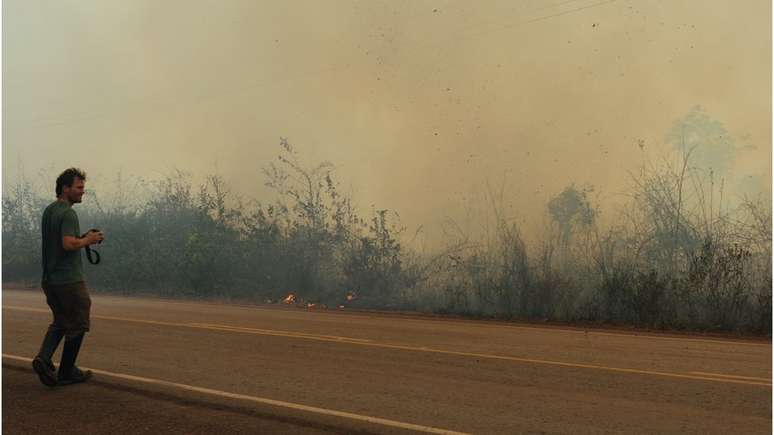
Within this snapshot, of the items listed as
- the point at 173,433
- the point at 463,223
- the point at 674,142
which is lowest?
the point at 173,433

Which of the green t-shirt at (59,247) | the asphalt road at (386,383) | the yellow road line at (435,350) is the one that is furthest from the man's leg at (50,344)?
the yellow road line at (435,350)

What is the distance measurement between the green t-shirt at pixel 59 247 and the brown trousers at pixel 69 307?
6 centimetres

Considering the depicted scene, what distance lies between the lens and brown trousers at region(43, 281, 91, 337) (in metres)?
6.75

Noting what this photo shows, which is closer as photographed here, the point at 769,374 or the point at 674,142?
the point at 769,374

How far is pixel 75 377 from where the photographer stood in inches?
275

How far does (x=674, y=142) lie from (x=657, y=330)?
651 centimetres

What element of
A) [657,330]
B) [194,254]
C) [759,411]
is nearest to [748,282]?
[657,330]

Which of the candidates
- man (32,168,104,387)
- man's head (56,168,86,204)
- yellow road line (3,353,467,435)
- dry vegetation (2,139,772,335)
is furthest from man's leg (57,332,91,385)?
dry vegetation (2,139,772,335)

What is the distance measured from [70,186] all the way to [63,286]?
0.87 m

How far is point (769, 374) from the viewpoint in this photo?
8.02m

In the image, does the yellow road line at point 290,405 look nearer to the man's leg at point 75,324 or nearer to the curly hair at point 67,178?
the man's leg at point 75,324

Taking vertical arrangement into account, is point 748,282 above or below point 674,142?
below

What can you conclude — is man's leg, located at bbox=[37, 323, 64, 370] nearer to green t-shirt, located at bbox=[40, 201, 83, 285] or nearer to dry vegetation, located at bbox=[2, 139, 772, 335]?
green t-shirt, located at bbox=[40, 201, 83, 285]

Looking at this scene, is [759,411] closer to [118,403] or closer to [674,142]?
[118,403]
